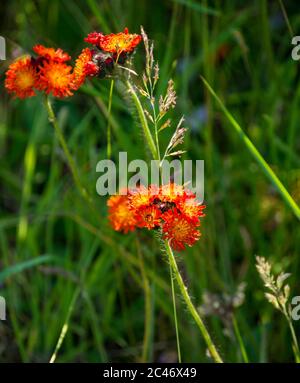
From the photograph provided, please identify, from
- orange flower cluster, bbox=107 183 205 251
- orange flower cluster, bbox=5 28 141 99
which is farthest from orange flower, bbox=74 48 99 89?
orange flower cluster, bbox=107 183 205 251

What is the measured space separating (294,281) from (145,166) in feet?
1.40

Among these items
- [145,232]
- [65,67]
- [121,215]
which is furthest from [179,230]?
[145,232]

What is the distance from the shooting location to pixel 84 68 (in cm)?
98

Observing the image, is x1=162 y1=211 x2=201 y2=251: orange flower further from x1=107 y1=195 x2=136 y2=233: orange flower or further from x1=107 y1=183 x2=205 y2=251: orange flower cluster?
x1=107 y1=195 x2=136 y2=233: orange flower

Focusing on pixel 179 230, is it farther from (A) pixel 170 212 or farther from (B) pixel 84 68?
(B) pixel 84 68

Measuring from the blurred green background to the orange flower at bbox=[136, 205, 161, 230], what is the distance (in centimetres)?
38

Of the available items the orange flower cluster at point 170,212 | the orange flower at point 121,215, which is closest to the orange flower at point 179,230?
the orange flower cluster at point 170,212

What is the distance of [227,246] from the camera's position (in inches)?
66.8

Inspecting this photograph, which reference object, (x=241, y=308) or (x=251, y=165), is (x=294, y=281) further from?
(x=251, y=165)

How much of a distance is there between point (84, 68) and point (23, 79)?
0.09 m

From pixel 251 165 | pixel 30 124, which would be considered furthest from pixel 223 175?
pixel 30 124

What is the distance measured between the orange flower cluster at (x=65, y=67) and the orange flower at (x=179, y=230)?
0.72ft

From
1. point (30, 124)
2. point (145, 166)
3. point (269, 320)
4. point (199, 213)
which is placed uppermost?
point (30, 124)
